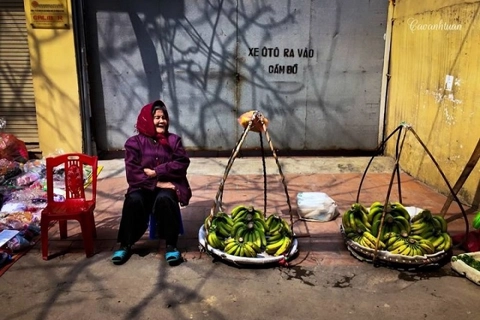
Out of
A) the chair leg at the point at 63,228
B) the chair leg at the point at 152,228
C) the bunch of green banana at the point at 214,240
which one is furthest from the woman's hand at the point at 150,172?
the chair leg at the point at 63,228

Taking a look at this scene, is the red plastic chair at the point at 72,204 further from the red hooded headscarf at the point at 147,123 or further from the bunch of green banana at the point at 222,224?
the bunch of green banana at the point at 222,224

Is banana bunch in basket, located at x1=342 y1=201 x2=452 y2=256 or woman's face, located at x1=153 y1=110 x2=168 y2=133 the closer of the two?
banana bunch in basket, located at x1=342 y1=201 x2=452 y2=256

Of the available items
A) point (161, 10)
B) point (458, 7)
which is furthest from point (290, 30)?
point (458, 7)

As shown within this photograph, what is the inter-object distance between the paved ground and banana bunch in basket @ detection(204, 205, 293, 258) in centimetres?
17

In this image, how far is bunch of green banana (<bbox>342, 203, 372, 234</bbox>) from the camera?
4.30 m

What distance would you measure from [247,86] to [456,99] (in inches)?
126

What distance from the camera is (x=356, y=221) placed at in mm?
4340

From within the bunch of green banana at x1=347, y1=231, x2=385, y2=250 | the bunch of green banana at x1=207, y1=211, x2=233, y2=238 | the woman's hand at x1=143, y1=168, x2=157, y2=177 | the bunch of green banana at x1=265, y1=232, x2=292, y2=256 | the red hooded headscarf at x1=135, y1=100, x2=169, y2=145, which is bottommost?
the bunch of green banana at x1=265, y1=232, x2=292, y2=256

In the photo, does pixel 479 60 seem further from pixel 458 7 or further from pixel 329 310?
pixel 329 310

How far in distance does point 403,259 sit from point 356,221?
1.93 ft

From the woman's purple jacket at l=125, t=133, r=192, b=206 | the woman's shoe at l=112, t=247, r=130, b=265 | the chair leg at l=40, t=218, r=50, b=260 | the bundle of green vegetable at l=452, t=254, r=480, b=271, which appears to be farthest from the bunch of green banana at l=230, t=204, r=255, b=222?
the bundle of green vegetable at l=452, t=254, r=480, b=271

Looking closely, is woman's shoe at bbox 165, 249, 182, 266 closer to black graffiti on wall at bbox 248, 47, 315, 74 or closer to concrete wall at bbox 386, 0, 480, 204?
concrete wall at bbox 386, 0, 480, 204

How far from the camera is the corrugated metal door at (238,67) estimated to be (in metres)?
7.10

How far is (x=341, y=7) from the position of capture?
23.4 feet
